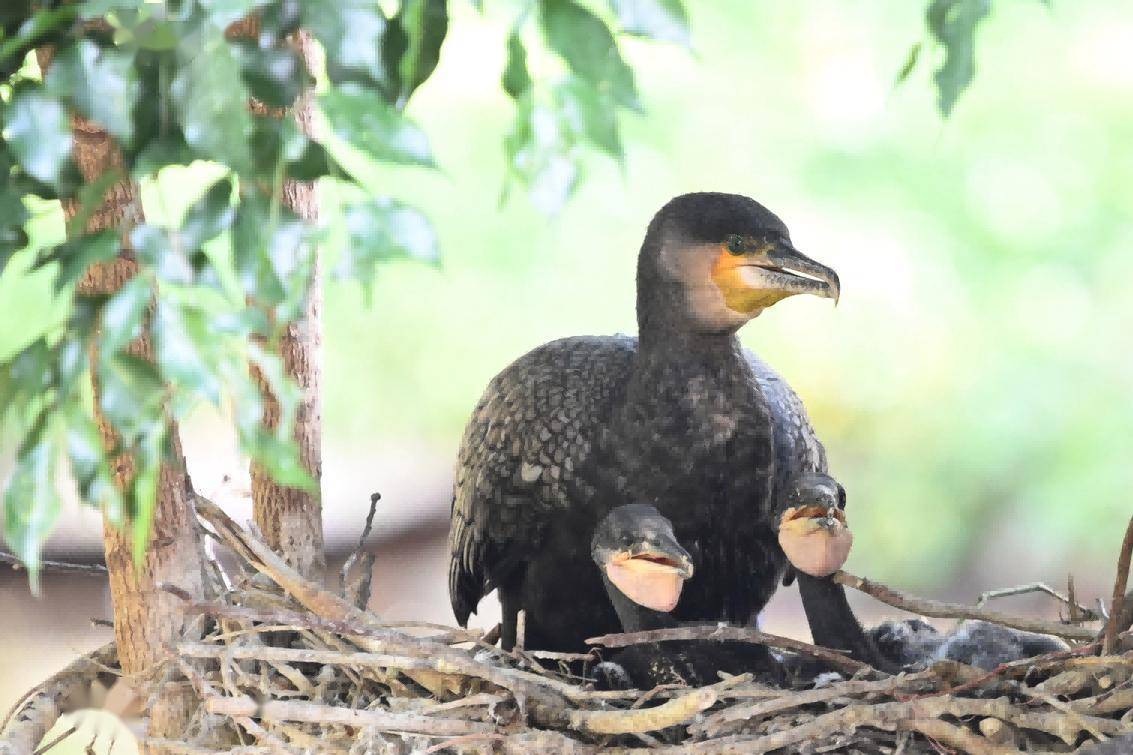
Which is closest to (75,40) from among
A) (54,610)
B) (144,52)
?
(144,52)

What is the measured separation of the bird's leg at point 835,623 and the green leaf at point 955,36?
2.69 feet

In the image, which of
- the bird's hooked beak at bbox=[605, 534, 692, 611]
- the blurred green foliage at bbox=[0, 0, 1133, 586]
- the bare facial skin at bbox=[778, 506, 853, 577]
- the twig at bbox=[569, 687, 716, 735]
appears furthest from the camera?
the blurred green foliage at bbox=[0, 0, 1133, 586]

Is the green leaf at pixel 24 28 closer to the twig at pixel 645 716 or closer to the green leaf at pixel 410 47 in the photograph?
the green leaf at pixel 410 47

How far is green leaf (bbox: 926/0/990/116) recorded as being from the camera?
3.14ft

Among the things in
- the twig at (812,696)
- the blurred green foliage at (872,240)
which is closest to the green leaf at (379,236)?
the twig at (812,696)

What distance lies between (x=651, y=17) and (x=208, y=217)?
0.93ft

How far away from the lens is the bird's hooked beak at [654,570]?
1.53 m

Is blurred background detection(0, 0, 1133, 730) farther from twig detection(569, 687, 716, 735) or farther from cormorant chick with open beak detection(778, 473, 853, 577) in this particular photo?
twig detection(569, 687, 716, 735)

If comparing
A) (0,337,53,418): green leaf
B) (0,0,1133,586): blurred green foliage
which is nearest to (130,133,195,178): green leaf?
(0,337,53,418): green leaf

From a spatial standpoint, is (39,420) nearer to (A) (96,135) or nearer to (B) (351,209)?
(B) (351,209)

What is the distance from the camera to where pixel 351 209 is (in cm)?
80

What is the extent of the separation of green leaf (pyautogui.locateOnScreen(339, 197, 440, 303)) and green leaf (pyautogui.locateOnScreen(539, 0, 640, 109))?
0.40 ft

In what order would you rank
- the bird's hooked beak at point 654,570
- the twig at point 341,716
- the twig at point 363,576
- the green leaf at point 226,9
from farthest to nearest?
1. the twig at point 363,576
2. the bird's hooked beak at point 654,570
3. the twig at point 341,716
4. the green leaf at point 226,9

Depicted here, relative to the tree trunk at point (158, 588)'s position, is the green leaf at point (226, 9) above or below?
above
